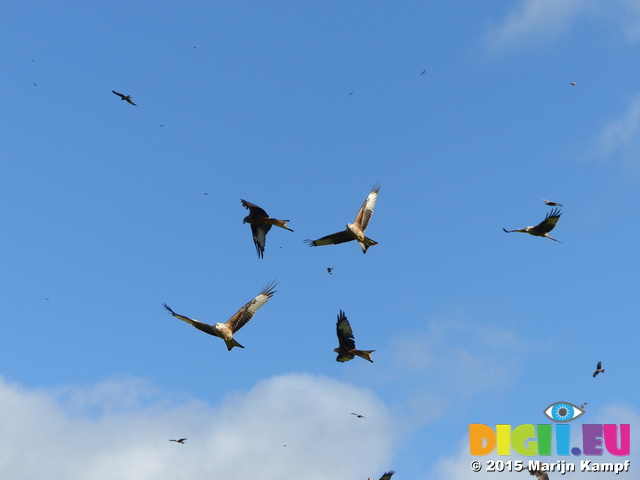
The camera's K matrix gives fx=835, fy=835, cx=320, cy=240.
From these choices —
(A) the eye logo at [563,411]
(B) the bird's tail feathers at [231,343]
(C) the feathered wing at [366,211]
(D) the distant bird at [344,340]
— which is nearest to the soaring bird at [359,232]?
(C) the feathered wing at [366,211]

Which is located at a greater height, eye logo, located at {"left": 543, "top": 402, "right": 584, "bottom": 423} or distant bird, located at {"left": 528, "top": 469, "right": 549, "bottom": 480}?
eye logo, located at {"left": 543, "top": 402, "right": 584, "bottom": 423}

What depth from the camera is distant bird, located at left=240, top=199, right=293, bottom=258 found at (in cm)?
3456

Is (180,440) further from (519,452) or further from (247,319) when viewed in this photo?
(519,452)

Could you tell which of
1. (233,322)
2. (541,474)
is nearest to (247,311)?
(233,322)

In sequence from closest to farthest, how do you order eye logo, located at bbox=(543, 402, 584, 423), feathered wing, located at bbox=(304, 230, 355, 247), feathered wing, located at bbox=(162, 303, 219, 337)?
feathered wing, located at bbox=(162, 303, 219, 337)
feathered wing, located at bbox=(304, 230, 355, 247)
eye logo, located at bbox=(543, 402, 584, 423)

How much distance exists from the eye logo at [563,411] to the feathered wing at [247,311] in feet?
57.6

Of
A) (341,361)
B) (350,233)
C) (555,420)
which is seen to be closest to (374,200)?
(350,233)

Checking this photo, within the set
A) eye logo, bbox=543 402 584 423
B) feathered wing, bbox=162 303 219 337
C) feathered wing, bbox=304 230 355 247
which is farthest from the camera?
eye logo, bbox=543 402 584 423

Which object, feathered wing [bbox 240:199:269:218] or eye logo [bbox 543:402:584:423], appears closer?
feathered wing [bbox 240:199:269:218]

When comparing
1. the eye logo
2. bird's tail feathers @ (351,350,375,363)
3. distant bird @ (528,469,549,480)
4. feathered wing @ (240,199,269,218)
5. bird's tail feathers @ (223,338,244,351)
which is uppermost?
feathered wing @ (240,199,269,218)

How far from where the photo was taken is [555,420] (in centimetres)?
4159

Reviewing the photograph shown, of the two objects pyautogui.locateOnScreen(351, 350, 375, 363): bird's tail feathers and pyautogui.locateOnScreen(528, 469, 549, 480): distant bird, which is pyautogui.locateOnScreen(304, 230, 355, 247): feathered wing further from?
pyautogui.locateOnScreen(528, 469, 549, 480): distant bird

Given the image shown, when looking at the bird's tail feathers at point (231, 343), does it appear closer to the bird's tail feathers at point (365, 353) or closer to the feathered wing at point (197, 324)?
the feathered wing at point (197, 324)

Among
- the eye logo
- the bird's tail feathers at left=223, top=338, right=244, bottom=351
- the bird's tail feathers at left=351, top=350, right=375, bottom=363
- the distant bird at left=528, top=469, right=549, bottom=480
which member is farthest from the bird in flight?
the bird's tail feathers at left=223, top=338, right=244, bottom=351
